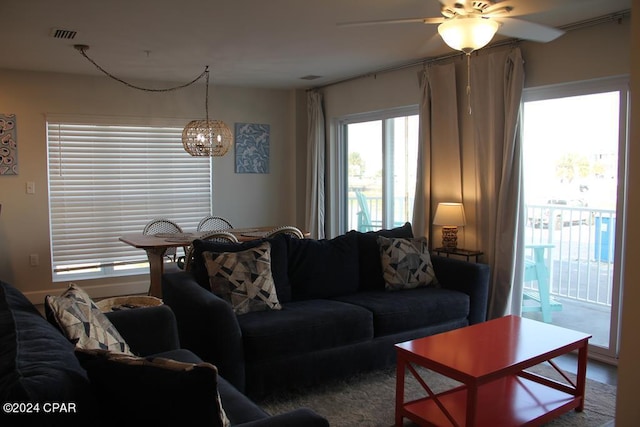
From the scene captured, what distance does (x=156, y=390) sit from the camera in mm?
1368

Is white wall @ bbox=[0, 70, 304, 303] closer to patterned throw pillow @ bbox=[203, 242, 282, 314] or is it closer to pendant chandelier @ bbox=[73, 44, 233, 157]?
pendant chandelier @ bbox=[73, 44, 233, 157]

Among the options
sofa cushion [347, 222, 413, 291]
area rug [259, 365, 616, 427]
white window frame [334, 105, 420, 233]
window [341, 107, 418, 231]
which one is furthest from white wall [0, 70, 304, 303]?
area rug [259, 365, 616, 427]

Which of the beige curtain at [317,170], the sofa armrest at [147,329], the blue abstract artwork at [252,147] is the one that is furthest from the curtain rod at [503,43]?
the sofa armrest at [147,329]

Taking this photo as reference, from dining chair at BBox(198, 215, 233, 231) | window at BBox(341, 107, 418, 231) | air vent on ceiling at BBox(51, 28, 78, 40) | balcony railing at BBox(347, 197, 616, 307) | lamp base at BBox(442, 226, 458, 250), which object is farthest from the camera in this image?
dining chair at BBox(198, 215, 233, 231)

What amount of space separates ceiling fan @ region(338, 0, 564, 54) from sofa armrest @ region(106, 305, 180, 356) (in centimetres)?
184

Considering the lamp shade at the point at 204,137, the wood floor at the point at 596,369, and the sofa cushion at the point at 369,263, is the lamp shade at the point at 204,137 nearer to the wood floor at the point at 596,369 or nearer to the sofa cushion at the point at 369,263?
the sofa cushion at the point at 369,263

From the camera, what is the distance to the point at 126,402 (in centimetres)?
141

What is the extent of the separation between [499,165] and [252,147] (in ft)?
11.1

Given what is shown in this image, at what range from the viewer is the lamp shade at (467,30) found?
9.30 ft

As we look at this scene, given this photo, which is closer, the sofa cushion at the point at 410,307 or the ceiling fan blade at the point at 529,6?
the ceiling fan blade at the point at 529,6

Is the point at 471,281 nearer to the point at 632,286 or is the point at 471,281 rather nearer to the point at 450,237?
the point at 450,237

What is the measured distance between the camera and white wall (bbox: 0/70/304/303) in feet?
18.0

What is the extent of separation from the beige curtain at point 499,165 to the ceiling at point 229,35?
1.53 ft

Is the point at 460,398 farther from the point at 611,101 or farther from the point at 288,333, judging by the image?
the point at 611,101
